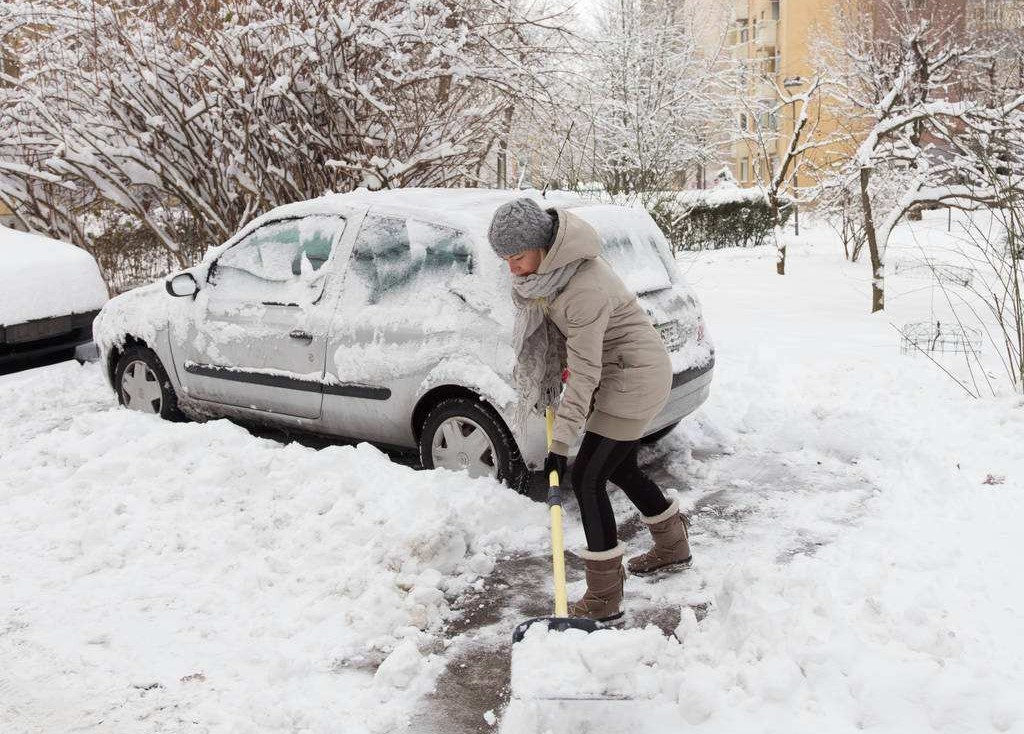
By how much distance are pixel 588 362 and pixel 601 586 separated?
99cm

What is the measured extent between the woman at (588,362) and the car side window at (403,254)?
137cm

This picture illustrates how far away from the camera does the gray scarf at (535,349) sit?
3.50 m

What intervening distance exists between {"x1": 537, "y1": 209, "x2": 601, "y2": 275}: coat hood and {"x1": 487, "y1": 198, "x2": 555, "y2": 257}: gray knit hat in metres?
0.05

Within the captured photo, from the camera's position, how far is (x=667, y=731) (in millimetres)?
2818

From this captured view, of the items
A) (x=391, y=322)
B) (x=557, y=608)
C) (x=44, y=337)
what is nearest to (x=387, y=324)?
(x=391, y=322)

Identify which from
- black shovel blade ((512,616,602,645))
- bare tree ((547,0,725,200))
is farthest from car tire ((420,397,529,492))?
bare tree ((547,0,725,200))

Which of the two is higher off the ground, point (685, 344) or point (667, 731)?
point (685, 344)

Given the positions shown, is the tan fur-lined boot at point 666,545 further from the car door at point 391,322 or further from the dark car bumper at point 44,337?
the dark car bumper at point 44,337

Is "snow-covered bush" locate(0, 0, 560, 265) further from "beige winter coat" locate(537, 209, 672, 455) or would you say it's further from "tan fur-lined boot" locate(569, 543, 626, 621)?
"tan fur-lined boot" locate(569, 543, 626, 621)

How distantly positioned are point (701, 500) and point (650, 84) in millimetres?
24706

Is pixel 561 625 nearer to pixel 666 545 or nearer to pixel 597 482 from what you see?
pixel 597 482

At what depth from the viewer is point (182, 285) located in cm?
612

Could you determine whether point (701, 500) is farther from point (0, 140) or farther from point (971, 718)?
point (0, 140)

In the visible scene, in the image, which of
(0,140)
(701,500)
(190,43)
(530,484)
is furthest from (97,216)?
(701,500)
